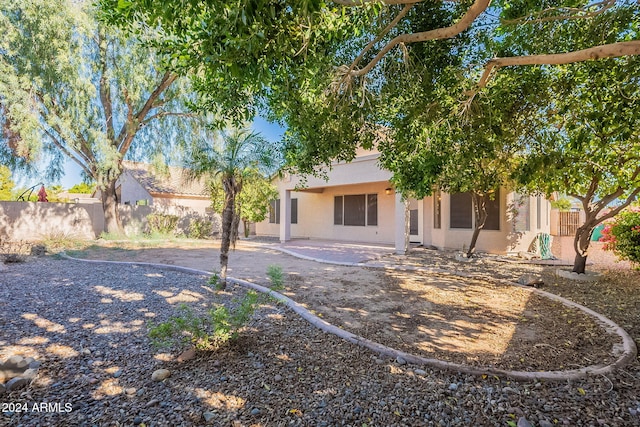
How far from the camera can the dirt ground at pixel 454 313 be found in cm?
361

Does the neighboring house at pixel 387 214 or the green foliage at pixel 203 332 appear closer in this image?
the green foliage at pixel 203 332

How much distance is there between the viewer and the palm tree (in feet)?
21.6

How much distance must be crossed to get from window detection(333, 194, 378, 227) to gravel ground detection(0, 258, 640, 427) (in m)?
11.2

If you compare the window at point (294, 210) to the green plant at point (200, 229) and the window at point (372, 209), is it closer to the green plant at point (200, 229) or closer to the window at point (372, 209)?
the green plant at point (200, 229)

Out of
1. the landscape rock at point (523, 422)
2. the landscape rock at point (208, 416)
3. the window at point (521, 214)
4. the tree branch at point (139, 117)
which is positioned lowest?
the landscape rock at point (208, 416)

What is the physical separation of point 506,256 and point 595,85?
23.8 ft

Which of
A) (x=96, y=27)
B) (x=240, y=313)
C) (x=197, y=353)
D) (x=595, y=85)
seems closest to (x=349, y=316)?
(x=240, y=313)

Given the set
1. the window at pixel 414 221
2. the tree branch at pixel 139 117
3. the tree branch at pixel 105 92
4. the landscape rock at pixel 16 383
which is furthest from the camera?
the window at pixel 414 221

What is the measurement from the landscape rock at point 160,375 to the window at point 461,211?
11031mm

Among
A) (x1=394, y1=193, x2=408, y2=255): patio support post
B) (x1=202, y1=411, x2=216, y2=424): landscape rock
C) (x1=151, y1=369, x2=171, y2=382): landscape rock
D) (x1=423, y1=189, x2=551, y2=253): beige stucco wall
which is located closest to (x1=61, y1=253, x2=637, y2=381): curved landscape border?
(x1=202, y1=411, x2=216, y2=424): landscape rock

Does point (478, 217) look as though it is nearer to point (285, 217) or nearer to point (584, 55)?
point (584, 55)

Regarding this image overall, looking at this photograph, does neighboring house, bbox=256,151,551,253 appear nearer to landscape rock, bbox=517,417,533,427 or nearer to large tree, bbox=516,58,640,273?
large tree, bbox=516,58,640,273

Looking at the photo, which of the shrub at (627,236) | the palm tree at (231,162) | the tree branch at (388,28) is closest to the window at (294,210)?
the palm tree at (231,162)

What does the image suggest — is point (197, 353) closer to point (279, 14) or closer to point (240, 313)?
point (240, 313)
